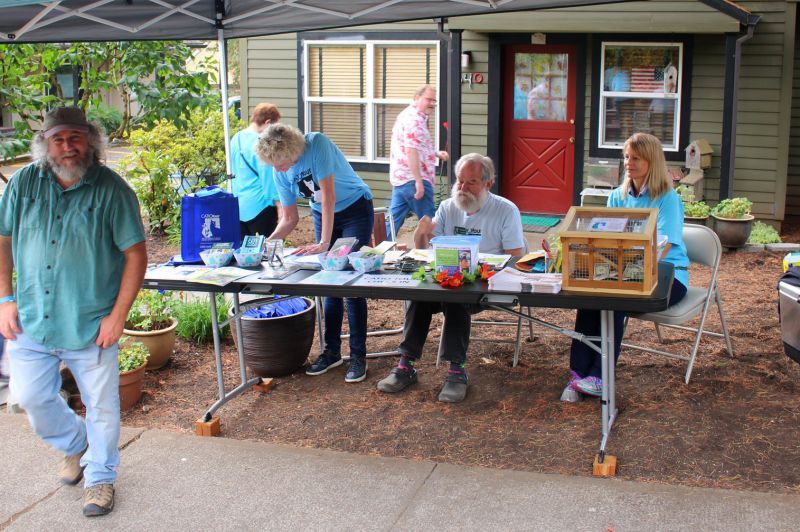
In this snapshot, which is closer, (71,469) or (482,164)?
(71,469)

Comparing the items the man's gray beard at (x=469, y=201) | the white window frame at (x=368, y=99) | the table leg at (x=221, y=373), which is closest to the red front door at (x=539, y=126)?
the white window frame at (x=368, y=99)

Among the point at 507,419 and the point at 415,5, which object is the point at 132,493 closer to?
the point at 507,419

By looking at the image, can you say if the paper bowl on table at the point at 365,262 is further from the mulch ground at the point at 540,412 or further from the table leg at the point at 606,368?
the table leg at the point at 606,368

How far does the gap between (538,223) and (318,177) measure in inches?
222

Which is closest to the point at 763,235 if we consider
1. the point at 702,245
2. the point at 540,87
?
the point at 540,87

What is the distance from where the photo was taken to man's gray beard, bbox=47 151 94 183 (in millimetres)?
3838

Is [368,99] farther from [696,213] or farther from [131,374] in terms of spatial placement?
[131,374]

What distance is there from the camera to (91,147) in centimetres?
395

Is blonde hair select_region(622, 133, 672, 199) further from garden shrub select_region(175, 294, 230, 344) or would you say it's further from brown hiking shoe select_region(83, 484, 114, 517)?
brown hiking shoe select_region(83, 484, 114, 517)

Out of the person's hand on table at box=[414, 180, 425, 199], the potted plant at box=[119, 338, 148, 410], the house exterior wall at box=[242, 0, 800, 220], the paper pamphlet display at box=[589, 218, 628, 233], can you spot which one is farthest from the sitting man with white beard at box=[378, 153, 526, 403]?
the house exterior wall at box=[242, 0, 800, 220]

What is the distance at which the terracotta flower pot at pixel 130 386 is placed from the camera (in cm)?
527

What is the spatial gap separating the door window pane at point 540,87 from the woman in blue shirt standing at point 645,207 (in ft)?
18.3

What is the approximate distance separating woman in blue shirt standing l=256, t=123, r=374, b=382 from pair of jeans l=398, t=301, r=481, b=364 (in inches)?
13.8

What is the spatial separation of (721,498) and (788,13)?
23.3 feet
